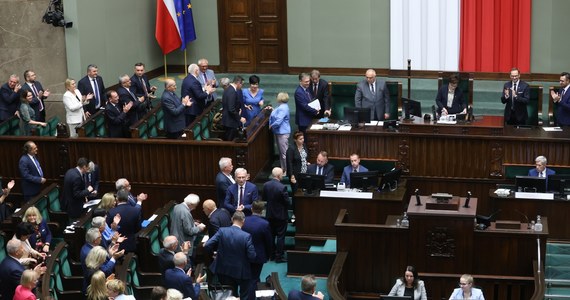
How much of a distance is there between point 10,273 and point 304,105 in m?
5.67

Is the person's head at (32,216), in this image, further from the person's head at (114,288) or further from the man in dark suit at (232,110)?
the man in dark suit at (232,110)

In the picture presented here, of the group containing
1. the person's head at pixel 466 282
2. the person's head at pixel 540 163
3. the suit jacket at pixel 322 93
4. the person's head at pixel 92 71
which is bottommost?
the person's head at pixel 466 282

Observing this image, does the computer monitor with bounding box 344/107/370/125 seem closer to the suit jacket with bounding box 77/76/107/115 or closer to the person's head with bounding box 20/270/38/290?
the suit jacket with bounding box 77/76/107/115

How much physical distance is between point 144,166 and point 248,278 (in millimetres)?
3636

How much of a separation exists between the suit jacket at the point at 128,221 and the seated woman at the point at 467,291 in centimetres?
379

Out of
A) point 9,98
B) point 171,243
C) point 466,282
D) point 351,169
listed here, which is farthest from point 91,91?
point 466,282

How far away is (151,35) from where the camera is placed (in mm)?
19234

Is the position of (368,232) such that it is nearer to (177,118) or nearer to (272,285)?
(272,285)

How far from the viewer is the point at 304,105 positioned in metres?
15.5

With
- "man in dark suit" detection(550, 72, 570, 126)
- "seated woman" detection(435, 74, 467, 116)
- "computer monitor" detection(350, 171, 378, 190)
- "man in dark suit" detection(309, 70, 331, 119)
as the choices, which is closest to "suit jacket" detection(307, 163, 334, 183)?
"computer monitor" detection(350, 171, 378, 190)

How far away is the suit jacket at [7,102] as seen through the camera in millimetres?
15883

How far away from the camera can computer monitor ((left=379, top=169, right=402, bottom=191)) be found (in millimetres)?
13648

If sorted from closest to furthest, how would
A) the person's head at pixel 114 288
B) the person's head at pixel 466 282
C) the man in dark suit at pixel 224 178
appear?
the person's head at pixel 114 288 → the person's head at pixel 466 282 → the man in dark suit at pixel 224 178

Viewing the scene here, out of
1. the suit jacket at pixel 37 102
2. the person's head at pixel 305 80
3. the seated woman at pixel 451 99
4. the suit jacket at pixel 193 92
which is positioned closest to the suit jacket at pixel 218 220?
the person's head at pixel 305 80
